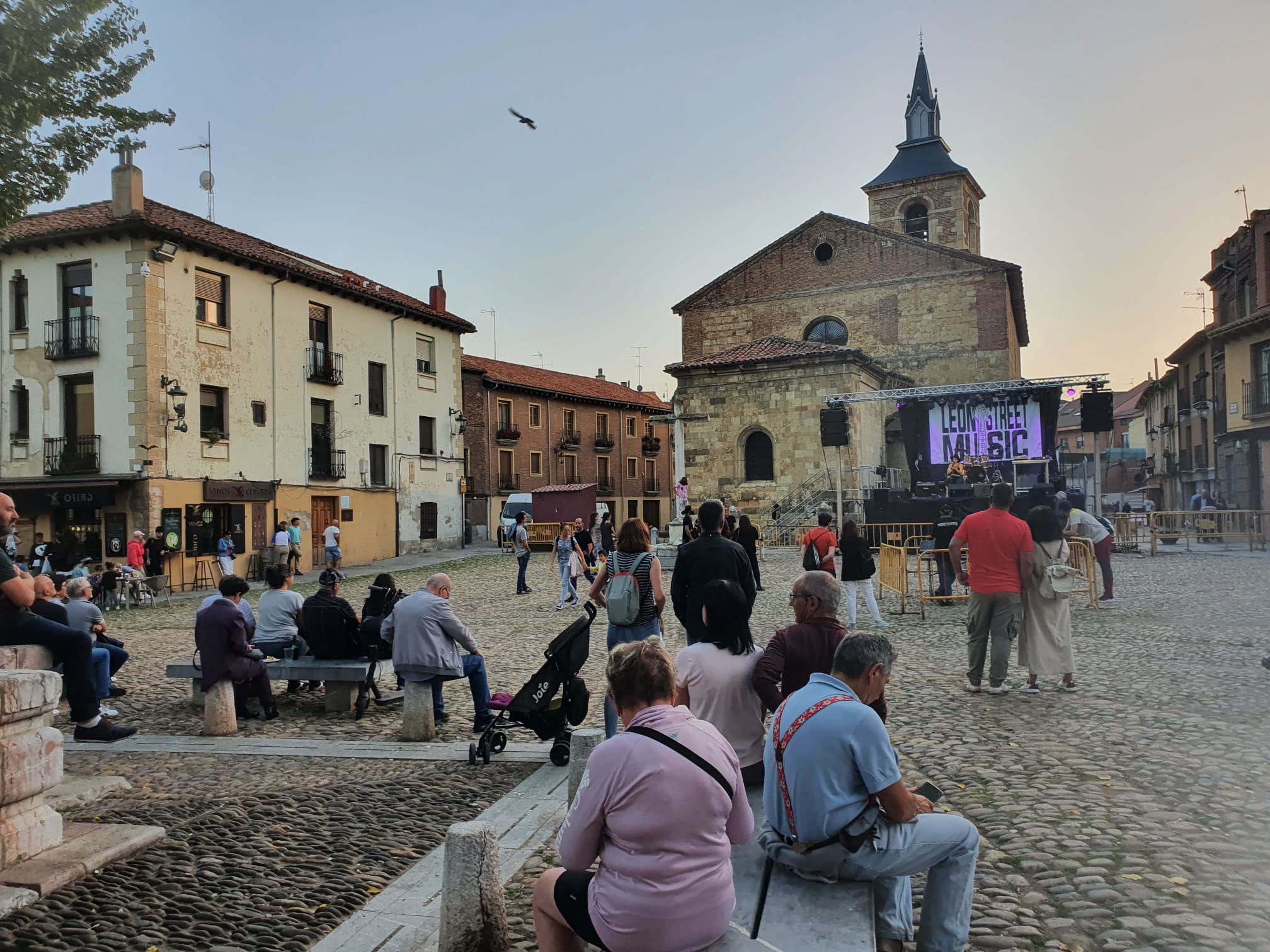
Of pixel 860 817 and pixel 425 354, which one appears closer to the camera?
pixel 860 817

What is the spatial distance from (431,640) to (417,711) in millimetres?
572

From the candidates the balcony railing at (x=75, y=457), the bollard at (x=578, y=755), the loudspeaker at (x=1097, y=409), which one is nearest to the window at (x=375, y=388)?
the balcony railing at (x=75, y=457)

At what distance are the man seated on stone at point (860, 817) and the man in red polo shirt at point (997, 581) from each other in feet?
15.0

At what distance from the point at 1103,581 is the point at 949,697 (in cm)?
661

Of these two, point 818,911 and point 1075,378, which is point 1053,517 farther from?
point 1075,378

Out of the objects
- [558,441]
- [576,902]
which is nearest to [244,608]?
[576,902]

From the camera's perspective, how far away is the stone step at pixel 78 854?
12.5 ft

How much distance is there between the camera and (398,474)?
29.0 metres

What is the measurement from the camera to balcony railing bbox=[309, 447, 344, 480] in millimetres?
25375

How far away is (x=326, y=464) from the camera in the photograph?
26.0m

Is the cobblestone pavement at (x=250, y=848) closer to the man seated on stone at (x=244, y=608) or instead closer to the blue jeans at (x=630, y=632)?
the blue jeans at (x=630, y=632)

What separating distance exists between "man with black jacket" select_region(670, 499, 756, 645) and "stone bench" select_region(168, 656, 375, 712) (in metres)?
2.88

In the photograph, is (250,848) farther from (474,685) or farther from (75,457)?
(75,457)

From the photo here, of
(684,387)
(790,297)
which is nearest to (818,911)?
(684,387)
